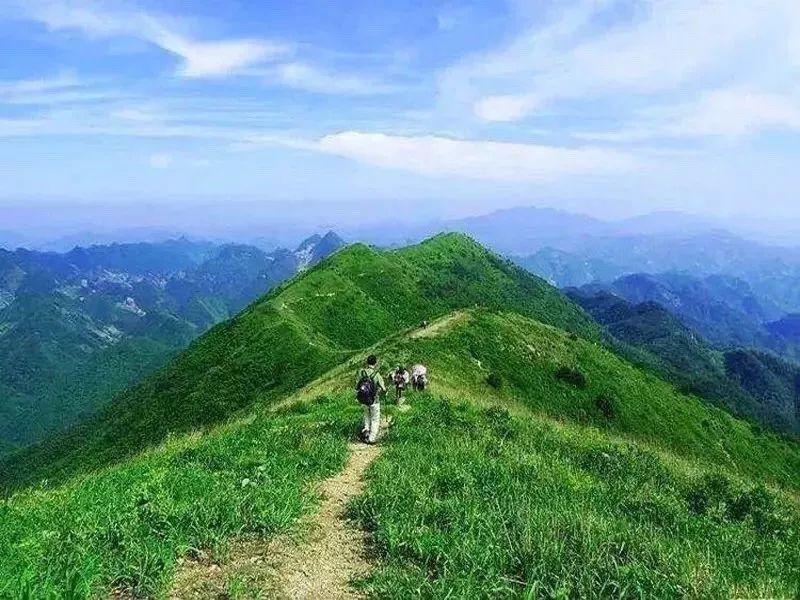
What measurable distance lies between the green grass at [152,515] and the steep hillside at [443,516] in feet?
0.13

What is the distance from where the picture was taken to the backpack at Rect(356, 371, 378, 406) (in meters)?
22.0

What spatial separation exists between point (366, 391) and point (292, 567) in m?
11.9

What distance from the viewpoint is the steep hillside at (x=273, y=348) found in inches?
3118

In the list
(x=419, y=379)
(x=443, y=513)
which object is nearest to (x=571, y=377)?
(x=419, y=379)

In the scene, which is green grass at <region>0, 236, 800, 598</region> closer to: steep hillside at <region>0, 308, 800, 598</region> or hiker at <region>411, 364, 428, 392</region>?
steep hillside at <region>0, 308, 800, 598</region>

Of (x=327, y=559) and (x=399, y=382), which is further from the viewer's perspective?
(x=399, y=382)

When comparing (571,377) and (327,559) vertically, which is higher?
(327,559)

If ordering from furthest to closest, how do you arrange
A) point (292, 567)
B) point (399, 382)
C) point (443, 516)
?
point (399, 382)
point (443, 516)
point (292, 567)

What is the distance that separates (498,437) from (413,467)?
25.9 ft

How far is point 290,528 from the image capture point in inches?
458

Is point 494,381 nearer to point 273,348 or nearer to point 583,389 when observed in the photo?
point 583,389

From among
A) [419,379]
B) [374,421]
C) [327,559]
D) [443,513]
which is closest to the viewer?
[327,559]

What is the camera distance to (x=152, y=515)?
37.3 feet

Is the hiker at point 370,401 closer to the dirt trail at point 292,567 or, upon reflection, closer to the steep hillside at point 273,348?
the dirt trail at point 292,567
